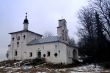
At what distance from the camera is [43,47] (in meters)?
46.2

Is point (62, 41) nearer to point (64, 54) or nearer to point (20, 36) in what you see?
point (64, 54)

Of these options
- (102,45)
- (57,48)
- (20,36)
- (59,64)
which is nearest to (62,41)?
(57,48)

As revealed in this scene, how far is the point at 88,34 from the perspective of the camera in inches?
1829

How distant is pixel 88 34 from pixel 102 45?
5513 millimetres

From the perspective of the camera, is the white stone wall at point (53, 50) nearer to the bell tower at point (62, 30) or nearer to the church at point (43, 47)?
the church at point (43, 47)

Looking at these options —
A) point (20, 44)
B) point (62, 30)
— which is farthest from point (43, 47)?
point (20, 44)

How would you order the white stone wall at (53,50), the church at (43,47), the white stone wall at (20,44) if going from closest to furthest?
the white stone wall at (53,50) < the church at (43,47) < the white stone wall at (20,44)

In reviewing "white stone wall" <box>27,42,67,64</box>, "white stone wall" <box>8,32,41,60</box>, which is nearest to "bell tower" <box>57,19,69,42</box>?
"white stone wall" <box>27,42,67,64</box>

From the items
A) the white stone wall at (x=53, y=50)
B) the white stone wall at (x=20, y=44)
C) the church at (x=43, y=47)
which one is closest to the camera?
the white stone wall at (x=53, y=50)

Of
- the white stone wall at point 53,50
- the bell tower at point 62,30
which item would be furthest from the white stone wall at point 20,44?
the bell tower at point 62,30

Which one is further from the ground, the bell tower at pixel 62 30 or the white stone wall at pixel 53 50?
the bell tower at pixel 62 30

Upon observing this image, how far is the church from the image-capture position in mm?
43500

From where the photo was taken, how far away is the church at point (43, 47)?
1713 inches

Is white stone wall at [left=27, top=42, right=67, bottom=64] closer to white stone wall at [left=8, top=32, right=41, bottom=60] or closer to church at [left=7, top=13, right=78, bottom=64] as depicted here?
church at [left=7, top=13, right=78, bottom=64]
